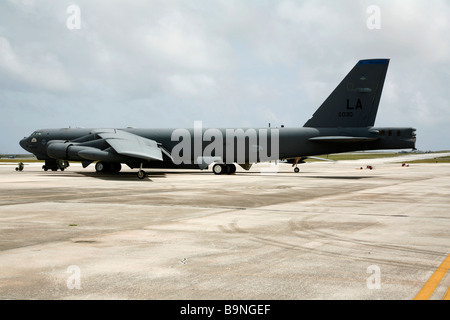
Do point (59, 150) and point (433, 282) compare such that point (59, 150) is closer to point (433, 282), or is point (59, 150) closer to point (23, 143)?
point (23, 143)

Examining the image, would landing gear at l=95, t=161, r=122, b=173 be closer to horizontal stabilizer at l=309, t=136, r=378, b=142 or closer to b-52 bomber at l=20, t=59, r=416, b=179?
b-52 bomber at l=20, t=59, r=416, b=179

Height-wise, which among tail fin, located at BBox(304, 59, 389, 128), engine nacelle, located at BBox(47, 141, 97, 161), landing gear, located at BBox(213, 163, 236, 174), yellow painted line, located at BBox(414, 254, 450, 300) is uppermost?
tail fin, located at BBox(304, 59, 389, 128)

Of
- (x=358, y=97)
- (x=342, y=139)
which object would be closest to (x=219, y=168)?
(x=342, y=139)

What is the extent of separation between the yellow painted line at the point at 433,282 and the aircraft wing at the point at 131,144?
23756 millimetres

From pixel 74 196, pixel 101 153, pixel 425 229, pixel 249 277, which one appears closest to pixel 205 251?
pixel 249 277

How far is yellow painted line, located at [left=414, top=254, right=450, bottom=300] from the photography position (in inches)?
212

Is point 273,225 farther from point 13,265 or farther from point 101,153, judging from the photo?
point 101,153

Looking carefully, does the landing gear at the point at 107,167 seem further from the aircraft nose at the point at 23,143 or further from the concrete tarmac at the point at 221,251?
the concrete tarmac at the point at 221,251

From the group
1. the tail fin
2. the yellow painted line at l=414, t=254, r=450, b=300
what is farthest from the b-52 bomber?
the yellow painted line at l=414, t=254, r=450, b=300

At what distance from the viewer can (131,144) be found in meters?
32.5

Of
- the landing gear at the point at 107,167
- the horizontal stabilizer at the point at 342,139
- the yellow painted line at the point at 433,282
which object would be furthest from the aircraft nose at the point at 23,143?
the yellow painted line at the point at 433,282

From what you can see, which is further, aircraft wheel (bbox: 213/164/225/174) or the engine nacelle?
aircraft wheel (bbox: 213/164/225/174)

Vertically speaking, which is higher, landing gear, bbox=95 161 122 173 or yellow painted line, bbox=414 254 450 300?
landing gear, bbox=95 161 122 173

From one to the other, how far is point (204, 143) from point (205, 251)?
96.2 feet
